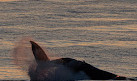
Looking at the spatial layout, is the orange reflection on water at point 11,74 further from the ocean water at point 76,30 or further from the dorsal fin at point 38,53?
the dorsal fin at point 38,53

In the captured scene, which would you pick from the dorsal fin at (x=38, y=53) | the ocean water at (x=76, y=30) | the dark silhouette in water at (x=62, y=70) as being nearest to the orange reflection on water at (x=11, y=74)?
the ocean water at (x=76, y=30)

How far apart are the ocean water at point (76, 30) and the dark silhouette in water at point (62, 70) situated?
1.93ft

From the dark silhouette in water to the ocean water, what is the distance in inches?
23.1

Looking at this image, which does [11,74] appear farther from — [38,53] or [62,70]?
[62,70]

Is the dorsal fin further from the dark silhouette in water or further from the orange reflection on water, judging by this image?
the orange reflection on water

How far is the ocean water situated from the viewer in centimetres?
1125

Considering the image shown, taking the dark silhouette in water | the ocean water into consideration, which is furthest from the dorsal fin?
the ocean water

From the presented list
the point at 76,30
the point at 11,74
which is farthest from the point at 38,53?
the point at 76,30

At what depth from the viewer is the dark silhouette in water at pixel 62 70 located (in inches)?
364

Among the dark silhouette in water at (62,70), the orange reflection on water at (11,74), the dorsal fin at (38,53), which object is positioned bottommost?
the orange reflection on water at (11,74)

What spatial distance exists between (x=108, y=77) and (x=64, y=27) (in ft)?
21.1

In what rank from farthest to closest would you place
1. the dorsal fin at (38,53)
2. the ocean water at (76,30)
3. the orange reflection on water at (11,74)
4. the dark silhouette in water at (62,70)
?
the ocean water at (76,30), the orange reflection on water at (11,74), the dorsal fin at (38,53), the dark silhouette in water at (62,70)

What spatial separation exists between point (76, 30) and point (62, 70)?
588cm

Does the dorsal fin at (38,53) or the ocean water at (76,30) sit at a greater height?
the dorsal fin at (38,53)
